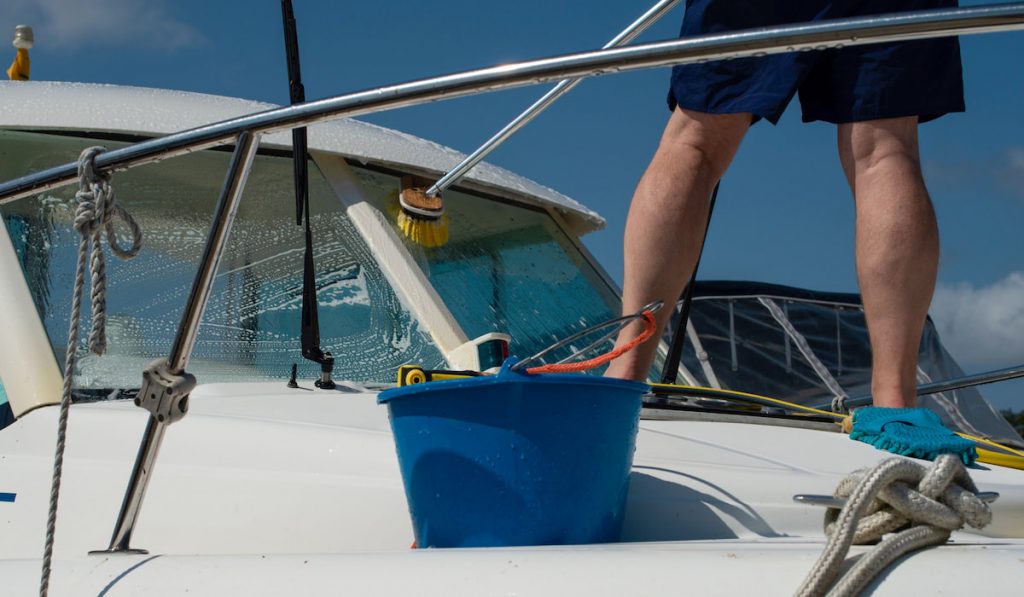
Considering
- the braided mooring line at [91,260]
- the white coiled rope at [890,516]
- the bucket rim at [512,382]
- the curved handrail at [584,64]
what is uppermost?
the curved handrail at [584,64]

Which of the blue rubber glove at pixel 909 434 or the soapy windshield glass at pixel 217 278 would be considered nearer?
the blue rubber glove at pixel 909 434

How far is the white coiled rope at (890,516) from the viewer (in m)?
1.20

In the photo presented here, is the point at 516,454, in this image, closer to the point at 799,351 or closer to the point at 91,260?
the point at 91,260

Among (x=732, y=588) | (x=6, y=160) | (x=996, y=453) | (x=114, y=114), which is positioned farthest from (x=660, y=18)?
(x=732, y=588)

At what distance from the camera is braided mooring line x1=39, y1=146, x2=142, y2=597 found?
62.4 inches

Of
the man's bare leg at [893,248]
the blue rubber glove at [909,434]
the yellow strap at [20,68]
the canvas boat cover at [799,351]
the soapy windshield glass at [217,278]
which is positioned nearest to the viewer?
the blue rubber glove at [909,434]

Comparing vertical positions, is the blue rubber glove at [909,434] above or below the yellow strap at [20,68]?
below

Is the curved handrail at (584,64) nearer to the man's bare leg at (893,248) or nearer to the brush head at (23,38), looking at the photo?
the man's bare leg at (893,248)

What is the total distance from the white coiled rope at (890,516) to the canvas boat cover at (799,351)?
3339 millimetres

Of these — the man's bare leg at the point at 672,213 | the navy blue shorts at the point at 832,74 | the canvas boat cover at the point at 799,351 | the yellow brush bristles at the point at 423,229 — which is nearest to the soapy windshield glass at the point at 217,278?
the yellow brush bristles at the point at 423,229

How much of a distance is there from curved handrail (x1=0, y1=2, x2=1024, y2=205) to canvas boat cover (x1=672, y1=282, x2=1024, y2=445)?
3.12m

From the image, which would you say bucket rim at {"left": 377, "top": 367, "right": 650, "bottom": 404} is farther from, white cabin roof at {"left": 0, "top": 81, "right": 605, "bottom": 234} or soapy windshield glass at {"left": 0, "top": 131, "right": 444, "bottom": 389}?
white cabin roof at {"left": 0, "top": 81, "right": 605, "bottom": 234}

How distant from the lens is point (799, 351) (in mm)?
5293

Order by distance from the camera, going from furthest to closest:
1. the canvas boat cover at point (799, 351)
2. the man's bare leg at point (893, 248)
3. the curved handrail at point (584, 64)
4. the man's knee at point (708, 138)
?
the canvas boat cover at point (799, 351) < the man's knee at point (708, 138) < the man's bare leg at point (893, 248) < the curved handrail at point (584, 64)
